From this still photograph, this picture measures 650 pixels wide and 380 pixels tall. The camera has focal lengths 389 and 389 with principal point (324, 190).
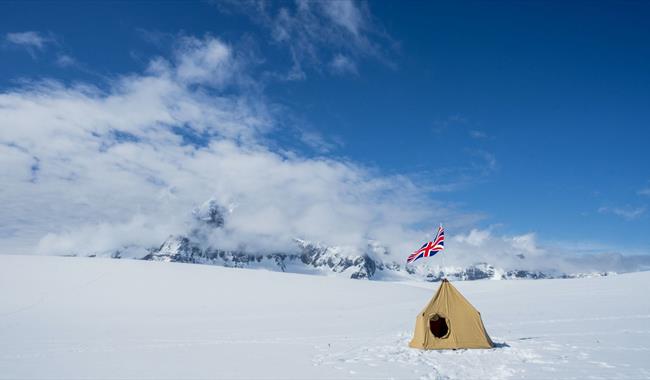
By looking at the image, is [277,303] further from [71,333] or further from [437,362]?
[437,362]

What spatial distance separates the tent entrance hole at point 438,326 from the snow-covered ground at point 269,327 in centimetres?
147

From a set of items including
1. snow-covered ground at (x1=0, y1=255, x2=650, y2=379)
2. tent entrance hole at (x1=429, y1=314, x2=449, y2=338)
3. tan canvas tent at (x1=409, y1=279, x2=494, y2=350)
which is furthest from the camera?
tent entrance hole at (x1=429, y1=314, x2=449, y2=338)

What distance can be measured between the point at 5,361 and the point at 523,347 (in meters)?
19.1

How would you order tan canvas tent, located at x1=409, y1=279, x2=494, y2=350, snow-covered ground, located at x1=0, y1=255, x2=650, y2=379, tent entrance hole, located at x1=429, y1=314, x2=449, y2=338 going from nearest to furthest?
snow-covered ground, located at x1=0, y1=255, x2=650, y2=379
tan canvas tent, located at x1=409, y1=279, x2=494, y2=350
tent entrance hole, located at x1=429, y1=314, x2=449, y2=338

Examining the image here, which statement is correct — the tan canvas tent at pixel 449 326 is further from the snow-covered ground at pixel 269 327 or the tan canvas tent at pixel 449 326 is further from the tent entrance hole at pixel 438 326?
the snow-covered ground at pixel 269 327

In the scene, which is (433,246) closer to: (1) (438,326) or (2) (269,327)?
(1) (438,326)

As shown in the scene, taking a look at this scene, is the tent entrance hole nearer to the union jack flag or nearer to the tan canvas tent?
the tan canvas tent

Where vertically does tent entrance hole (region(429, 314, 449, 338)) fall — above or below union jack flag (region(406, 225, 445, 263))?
below

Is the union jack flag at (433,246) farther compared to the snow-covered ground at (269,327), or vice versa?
the union jack flag at (433,246)

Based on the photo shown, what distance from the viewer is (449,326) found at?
1599 centimetres

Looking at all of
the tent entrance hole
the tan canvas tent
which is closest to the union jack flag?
the tan canvas tent

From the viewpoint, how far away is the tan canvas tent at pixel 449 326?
50.9 feet

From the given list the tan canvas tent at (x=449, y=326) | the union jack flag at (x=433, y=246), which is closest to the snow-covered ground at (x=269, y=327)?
the tan canvas tent at (x=449, y=326)

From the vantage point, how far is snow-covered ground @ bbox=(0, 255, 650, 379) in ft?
40.9
